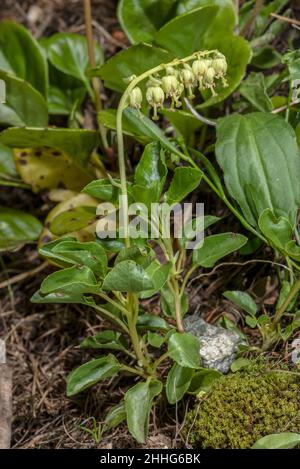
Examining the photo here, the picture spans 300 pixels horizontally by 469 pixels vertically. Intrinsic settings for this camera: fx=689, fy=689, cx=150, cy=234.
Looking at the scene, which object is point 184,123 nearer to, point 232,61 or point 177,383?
point 232,61

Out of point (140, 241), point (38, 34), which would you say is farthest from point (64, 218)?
point (38, 34)

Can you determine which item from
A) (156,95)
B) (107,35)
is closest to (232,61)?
(156,95)

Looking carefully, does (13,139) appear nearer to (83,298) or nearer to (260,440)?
(83,298)

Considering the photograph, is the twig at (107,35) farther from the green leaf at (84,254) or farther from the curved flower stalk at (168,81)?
the green leaf at (84,254)

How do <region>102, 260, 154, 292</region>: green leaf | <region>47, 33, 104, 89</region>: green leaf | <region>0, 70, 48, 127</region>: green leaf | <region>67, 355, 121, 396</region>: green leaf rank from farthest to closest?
<region>47, 33, 104, 89</region>: green leaf, <region>0, 70, 48, 127</region>: green leaf, <region>67, 355, 121, 396</region>: green leaf, <region>102, 260, 154, 292</region>: green leaf

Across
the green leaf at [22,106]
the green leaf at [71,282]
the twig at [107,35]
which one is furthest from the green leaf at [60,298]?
the twig at [107,35]

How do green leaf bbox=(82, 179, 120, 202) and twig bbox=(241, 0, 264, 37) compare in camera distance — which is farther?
twig bbox=(241, 0, 264, 37)

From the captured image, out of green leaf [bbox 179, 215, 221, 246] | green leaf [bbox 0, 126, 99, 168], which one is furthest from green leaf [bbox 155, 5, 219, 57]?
green leaf [bbox 179, 215, 221, 246]

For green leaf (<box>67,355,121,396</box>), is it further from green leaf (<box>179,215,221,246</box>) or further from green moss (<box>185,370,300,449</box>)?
green leaf (<box>179,215,221,246</box>)
